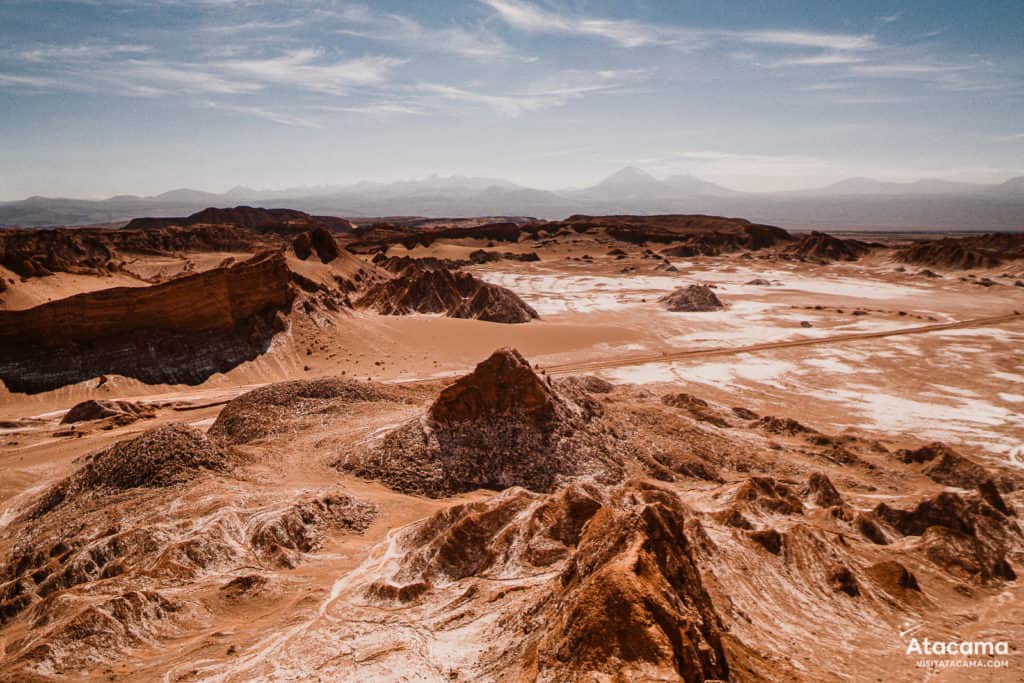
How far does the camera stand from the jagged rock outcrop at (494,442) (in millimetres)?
16609

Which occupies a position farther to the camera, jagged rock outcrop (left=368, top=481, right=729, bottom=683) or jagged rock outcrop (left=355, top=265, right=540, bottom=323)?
jagged rock outcrop (left=355, top=265, right=540, bottom=323)

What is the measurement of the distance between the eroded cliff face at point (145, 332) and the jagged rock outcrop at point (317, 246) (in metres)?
23.3

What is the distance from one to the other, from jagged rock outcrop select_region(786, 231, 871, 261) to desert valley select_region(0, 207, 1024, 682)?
5918 cm

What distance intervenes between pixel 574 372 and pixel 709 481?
717 inches

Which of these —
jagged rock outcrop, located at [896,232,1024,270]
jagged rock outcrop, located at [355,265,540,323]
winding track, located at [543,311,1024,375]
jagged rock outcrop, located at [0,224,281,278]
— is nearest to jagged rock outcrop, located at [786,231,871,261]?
Result: jagged rock outcrop, located at [896,232,1024,270]

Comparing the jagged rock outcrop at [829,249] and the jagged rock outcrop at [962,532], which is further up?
the jagged rock outcrop at [829,249]

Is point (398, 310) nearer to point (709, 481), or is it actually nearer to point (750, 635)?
point (709, 481)

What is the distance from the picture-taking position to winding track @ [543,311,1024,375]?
37.8 metres

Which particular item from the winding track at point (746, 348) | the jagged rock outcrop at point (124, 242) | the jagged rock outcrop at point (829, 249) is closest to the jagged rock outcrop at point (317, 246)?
the jagged rock outcrop at point (124, 242)

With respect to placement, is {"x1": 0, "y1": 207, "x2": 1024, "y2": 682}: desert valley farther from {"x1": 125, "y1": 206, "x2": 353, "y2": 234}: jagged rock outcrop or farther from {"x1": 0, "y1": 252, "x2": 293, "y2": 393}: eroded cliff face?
{"x1": 125, "y1": 206, "x2": 353, "y2": 234}: jagged rock outcrop

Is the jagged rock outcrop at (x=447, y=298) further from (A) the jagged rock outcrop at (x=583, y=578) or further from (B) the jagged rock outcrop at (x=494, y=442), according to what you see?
(A) the jagged rock outcrop at (x=583, y=578)

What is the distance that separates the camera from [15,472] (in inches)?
701

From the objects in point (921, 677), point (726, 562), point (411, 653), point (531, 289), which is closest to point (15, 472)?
point (411, 653)

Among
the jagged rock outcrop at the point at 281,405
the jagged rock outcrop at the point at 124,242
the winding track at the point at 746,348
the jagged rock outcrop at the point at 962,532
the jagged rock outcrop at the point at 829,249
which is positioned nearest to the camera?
the jagged rock outcrop at the point at 962,532
